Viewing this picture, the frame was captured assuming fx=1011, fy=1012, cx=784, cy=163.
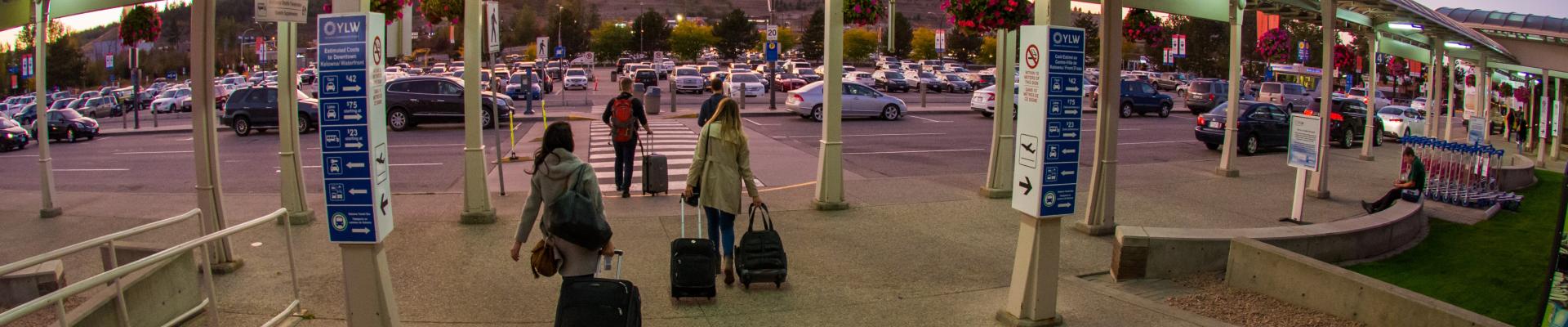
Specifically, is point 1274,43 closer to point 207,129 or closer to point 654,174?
point 654,174

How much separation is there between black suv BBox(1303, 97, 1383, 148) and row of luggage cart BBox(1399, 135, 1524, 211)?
7579 mm

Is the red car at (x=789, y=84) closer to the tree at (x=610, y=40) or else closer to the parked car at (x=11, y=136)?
the parked car at (x=11, y=136)

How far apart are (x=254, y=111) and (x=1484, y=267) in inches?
1056

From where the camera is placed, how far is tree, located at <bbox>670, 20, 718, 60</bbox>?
4045 inches

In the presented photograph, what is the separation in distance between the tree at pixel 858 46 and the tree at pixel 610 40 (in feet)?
76.2

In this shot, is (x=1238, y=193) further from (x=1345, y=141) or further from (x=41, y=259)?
(x=41, y=259)

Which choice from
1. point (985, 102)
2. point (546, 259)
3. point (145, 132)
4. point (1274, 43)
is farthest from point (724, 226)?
point (145, 132)

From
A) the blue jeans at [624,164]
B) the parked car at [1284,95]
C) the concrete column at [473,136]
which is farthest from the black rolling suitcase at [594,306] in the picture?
the parked car at [1284,95]

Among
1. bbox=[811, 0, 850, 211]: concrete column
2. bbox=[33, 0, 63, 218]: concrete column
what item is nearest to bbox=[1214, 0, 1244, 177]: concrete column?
bbox=[811, 0, 850, 211]: concrete column

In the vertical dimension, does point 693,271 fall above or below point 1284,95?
below

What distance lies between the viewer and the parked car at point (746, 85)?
4391 cm

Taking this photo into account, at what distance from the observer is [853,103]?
30875 millimetres

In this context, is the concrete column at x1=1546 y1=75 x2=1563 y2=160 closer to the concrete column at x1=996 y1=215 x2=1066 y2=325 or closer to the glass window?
the concrete column at x1=996 y1=215 x2=1066 y2=325

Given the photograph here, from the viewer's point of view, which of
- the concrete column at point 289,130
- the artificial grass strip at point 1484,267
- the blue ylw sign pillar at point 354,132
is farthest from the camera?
the concrete column at point 289,130
